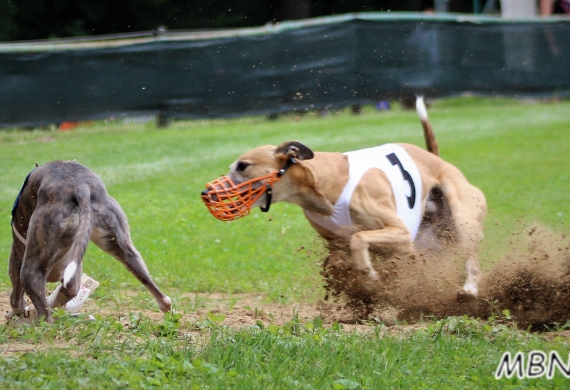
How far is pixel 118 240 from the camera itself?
466 centimetres

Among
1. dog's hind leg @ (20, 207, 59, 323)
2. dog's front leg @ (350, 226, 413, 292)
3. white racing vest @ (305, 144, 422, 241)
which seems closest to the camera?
dog's hind leg @ (20, 207, 59, 323)

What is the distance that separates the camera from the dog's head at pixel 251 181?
4801mm

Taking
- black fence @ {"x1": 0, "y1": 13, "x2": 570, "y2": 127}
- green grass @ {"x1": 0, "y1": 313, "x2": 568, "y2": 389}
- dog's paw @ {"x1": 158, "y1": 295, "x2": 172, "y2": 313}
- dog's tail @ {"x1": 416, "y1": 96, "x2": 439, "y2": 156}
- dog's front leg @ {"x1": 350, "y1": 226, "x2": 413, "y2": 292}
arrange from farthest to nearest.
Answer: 1. black fence @ {"x1": 0, "y1": 13, "x2": 570, "y2": 127}
2. dog's tail @ {"x1": 416, "y1": 96, "x2": 439, "y2": 156}
3. dog's front leg @ {"x1": 350, "y1": 226, "x2": 413, "y2": 292}
4. dog's paw @ {"x1": 158, "y1": 295, "x2": 172, "y2": 313}
5. green grass @ {"x1": 0, "y1": 313, "x2": 568, "y2": 389}

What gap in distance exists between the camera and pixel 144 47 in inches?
500

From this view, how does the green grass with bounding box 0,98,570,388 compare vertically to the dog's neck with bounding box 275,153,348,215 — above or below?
below

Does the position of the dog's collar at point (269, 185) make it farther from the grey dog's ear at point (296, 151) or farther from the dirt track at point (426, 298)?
the dirt track at point (426, 298)

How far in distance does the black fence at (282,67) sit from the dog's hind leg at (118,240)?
800cm

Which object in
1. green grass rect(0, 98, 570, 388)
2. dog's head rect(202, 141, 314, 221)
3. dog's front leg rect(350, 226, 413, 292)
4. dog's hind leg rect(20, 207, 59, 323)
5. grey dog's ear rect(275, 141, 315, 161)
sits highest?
grey dog's ear rect(275, 141, 315, 161)

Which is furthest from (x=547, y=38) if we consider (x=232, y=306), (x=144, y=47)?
(x=232, y=306)

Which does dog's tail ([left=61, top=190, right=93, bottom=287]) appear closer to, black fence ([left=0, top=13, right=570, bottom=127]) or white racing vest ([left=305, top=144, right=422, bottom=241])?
white racing vest ([left=305, top=144, right=422, bottom=241])

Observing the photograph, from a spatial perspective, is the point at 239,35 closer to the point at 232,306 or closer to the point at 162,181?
the point at 162,181

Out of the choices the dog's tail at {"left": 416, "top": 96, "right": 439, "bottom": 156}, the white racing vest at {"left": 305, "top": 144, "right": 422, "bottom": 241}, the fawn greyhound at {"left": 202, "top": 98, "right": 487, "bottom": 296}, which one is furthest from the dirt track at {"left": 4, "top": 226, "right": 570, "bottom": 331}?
the dog's tail at {"left": 416, "top": 96, "right": 439, "bottom": 156}

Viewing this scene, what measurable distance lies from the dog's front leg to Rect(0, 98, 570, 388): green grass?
0.33 metres

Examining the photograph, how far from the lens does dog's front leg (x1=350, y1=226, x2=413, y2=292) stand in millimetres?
4863
